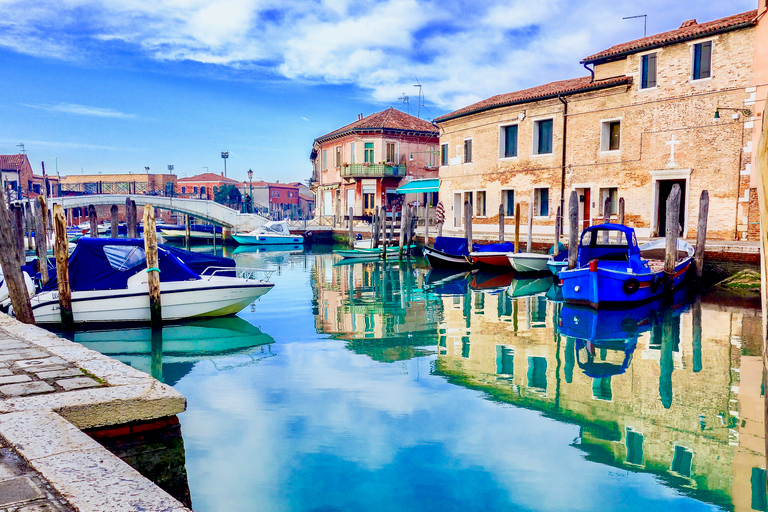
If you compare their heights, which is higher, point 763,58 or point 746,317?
point 763,58

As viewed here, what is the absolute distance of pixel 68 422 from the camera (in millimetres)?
3102

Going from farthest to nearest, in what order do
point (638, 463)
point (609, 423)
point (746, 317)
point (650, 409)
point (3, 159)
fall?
point (3, 159) → point (746, 317) → point (650, 409) → point (609, 423) → point (638, 463)

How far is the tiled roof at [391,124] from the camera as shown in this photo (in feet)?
114

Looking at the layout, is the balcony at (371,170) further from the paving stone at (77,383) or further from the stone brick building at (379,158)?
the paving stone at (77,383)

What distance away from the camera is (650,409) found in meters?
6.15

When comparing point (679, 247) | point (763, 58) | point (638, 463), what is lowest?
point (638, 463)

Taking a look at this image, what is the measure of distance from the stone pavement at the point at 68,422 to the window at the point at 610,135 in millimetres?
19356

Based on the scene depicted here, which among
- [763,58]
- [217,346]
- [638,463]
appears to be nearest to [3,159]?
[217,346]

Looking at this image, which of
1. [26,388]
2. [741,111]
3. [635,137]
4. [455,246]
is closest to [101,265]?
[26,388]

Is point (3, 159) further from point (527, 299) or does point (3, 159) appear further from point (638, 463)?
point (638, 463)

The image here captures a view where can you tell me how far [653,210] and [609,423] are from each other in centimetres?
1534

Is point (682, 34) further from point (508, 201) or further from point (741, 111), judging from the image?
point (508, 201)

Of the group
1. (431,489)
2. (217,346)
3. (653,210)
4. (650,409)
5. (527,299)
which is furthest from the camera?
(653,210)

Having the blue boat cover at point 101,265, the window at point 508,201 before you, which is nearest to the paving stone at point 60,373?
the blue boat cover at point 101,265
